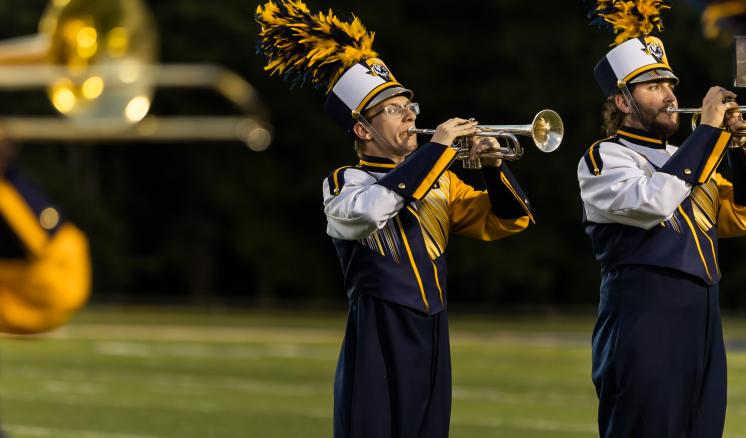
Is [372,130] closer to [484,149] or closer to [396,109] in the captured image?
[396,109]

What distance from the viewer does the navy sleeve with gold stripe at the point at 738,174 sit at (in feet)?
17.6

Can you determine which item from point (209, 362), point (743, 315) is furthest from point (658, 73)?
point (743, 315)

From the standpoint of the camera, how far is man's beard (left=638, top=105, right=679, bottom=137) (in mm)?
5352

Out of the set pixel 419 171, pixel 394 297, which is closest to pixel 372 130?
pixel 419 171

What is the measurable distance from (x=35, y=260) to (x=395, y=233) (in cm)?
126

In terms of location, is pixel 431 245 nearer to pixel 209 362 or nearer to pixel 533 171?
pixel 209 362

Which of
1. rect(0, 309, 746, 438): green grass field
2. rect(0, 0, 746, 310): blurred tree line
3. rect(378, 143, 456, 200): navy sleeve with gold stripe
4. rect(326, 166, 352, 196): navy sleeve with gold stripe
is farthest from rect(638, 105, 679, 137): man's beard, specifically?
rect(0, 0, 746, 310): blurred tree line

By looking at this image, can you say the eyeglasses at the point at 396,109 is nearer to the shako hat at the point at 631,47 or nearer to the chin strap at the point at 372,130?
the chin strap at the point at 372,130

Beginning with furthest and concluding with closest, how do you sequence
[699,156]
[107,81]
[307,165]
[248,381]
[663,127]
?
[307,165] → [248,381] → [663,127] → [699,156] → [107,81]

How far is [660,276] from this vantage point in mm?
5223

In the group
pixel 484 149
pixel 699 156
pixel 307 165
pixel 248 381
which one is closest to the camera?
pixel 699 156

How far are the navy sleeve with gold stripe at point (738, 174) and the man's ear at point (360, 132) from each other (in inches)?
44.0

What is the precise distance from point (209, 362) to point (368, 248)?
10.9m

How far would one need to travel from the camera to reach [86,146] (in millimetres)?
32156
